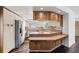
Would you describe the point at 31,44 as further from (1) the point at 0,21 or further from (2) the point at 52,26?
(2) the point at 52,26

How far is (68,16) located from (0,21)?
4.49 metres

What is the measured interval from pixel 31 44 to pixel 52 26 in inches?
163

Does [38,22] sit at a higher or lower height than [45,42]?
higher
